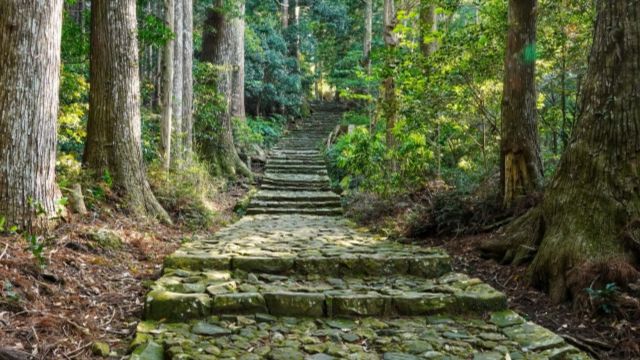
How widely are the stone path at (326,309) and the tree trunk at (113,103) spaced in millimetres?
1775

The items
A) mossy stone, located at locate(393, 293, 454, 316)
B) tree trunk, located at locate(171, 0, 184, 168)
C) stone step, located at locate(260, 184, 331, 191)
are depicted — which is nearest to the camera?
mossy stone, located at locate(393, 293, 454, 316)

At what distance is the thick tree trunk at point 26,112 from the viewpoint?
15.4 feet

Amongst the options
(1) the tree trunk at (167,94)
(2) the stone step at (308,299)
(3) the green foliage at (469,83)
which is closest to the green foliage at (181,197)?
(1) the tree trunk at (167,94)

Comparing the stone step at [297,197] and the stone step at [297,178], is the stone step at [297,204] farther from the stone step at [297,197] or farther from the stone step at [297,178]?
the stone step at [297,178]

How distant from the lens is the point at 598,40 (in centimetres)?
475

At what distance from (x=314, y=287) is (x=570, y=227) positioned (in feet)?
7.96

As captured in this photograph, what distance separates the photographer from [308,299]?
423 cm

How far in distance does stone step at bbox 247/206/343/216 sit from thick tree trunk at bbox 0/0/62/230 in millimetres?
6807

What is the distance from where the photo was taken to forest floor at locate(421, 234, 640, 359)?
3.58 meters

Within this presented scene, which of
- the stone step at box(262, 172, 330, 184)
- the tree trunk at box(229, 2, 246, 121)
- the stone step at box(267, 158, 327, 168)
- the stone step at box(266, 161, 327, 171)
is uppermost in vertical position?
the tree trunk at box(229, 2, 246, 121)

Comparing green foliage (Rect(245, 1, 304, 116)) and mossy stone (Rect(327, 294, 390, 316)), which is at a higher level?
green foliage (Rect(245, 1, 304, 116))

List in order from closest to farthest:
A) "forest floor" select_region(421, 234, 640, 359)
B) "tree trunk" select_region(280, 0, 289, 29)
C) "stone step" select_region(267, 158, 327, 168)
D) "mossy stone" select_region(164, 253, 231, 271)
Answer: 1. "forest floor" select_region(421, 234, 640, 359)
2. "mossy stone" select_region(164, 253, 231, 271)
3. "stone step" select_region(267, 158, 327, 168)
4. "tree trunk" select_region(280, 0, 289, 29)

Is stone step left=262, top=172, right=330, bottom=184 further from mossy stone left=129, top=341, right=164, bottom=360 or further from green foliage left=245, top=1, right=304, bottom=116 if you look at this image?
mossy stone left=129, top=341, right=164, bottom=360

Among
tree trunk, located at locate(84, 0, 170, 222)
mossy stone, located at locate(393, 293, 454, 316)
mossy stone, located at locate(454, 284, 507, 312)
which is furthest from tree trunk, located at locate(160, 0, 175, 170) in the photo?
mossy stone, located at locate(454, 284, 507, 312)
